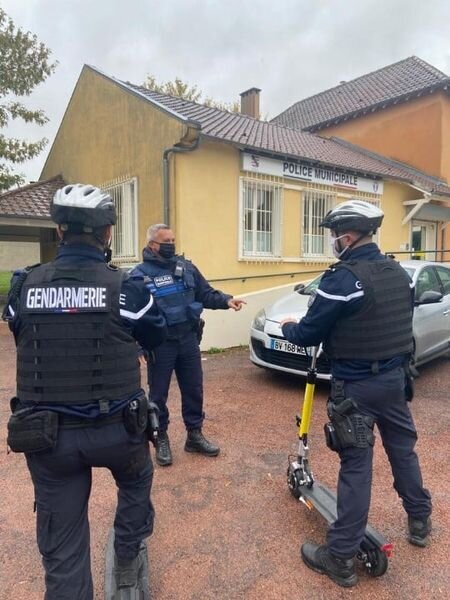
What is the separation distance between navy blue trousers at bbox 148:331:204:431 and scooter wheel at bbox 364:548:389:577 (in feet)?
5.99

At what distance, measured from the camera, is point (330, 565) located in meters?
2.34

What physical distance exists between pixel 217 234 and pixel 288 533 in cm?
604

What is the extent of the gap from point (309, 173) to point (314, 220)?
41.5 inches

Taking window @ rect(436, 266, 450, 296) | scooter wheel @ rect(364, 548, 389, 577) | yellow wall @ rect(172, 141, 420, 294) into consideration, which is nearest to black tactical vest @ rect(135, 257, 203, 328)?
scooter wheel @ rect(364, 548, 389, 577)

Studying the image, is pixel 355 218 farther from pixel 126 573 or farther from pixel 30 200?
pixel 30 200

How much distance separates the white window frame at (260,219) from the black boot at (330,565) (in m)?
6.43

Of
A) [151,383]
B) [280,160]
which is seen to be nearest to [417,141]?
[280,160]

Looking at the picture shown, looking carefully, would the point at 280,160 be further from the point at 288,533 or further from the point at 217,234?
the point at 288,533

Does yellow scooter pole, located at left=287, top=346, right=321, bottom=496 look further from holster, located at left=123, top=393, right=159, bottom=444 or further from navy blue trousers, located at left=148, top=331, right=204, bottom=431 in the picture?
holster, located at left=123, top=393, right=159, bottom=444

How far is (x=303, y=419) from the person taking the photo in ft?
9.52

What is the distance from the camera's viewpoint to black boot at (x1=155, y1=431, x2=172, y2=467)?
3.65m

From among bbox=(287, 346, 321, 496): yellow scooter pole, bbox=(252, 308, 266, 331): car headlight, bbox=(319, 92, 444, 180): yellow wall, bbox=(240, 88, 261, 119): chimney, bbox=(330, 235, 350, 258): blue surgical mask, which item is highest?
bbox=(240, 88, 261, 119): chimney

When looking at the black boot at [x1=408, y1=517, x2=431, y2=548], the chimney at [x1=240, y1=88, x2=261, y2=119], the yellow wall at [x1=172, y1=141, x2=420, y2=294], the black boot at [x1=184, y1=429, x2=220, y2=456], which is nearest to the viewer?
the black boot at [x1=408, y1=517, x2=431, y2=548]

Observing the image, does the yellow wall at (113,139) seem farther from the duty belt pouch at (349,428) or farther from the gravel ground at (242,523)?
the duty belt pouch at (349,428)
